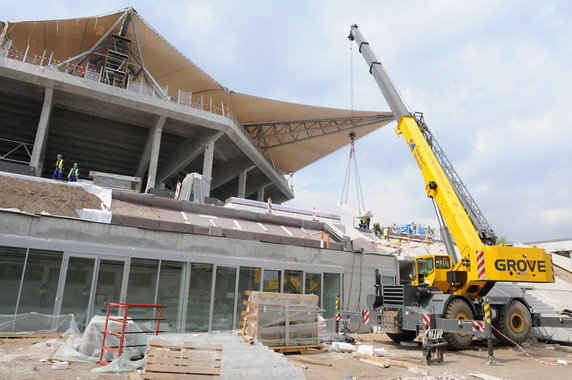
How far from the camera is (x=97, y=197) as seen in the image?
1755 cm

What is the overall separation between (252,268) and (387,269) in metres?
6.95

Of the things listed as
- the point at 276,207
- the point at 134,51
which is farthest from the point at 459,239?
the point at 134,51

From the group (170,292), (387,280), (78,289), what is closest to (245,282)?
(170,292)

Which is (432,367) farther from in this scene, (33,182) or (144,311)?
(33,182)

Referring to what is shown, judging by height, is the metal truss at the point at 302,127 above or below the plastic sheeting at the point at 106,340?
above

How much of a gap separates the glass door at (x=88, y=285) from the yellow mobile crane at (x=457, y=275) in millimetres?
8067

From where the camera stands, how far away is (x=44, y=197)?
51.2 ft

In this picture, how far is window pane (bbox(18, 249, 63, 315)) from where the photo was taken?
35.1 feet

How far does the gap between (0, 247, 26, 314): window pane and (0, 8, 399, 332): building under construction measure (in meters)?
0.03

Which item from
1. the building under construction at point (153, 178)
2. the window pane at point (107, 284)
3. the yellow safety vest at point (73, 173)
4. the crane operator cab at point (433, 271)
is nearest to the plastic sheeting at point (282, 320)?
the building under construction at point (153, 178)

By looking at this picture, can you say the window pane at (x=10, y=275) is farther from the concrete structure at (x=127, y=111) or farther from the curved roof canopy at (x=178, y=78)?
the curved roof canopy at (x=178, y=78)

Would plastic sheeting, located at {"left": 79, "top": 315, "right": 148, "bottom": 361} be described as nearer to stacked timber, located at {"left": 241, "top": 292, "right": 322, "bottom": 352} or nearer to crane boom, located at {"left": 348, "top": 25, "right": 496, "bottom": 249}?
stacked timber, located at {"left": 241, "top": 292, "right": 322, "bottom": 352}

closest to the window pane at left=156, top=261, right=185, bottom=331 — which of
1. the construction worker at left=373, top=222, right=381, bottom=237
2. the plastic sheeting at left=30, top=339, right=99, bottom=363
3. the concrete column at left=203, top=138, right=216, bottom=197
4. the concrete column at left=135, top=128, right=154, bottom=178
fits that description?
the plastic sheeting at left=30, top=339, right=99, bottom=363

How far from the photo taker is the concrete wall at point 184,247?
37.3 feet
